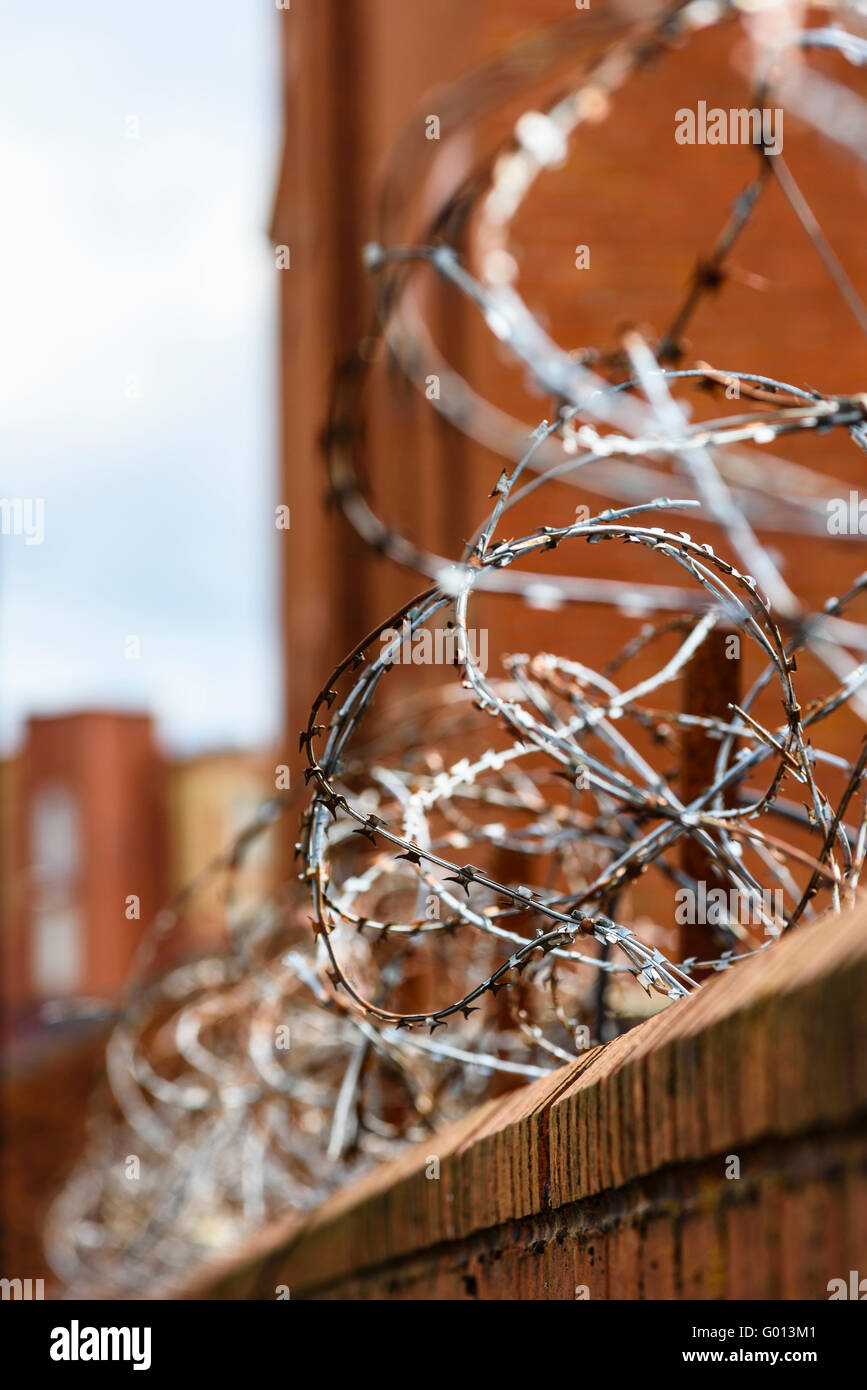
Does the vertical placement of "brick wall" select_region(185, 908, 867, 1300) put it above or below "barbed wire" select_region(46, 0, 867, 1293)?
below

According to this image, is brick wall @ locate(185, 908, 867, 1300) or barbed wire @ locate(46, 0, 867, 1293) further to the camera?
barbed wire @ locate(46, 0, 867, 1293)

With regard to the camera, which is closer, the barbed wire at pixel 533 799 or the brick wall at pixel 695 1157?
the brick wall at pixel 695 1157

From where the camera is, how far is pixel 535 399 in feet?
17.5

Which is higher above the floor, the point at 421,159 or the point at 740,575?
the point at 421,159

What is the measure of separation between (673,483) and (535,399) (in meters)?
0.56

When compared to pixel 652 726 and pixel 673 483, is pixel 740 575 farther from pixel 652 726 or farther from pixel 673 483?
pixel 673 483

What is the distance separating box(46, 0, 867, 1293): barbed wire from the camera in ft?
4.49

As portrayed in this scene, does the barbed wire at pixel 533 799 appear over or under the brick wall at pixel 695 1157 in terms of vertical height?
over

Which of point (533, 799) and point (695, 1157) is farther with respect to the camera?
point (533, 799)

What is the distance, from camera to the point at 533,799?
2.77 metres

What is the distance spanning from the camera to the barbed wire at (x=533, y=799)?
1368 millimetres

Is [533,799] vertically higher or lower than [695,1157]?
higher
